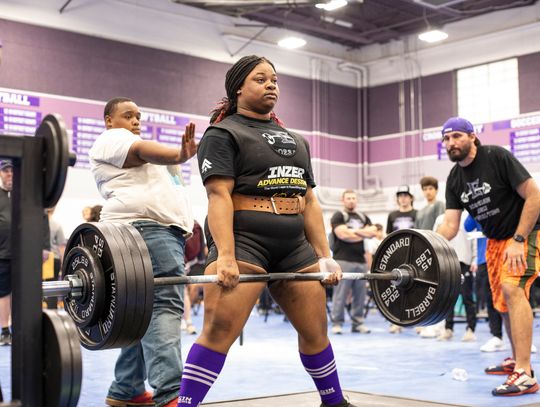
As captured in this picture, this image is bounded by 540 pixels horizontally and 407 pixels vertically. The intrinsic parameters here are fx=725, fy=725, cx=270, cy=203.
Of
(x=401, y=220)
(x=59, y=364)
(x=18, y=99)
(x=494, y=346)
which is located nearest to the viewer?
(x=59, y=364)

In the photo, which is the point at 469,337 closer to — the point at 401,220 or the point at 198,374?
the point at 401,220

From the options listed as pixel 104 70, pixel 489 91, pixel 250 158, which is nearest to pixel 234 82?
pixel 250 158

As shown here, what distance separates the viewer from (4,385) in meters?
3.82

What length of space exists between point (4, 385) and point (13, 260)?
2.28 meters

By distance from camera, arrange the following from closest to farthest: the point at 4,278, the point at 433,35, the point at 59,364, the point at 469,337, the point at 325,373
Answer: the point at 59,364
the point at 325,373
the point at 4,278
the point at 469,337
the point at 433,35

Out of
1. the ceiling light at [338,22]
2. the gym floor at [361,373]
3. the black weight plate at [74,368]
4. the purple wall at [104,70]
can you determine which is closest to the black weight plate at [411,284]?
the gym floor at [361,373]

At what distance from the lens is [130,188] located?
3.12m

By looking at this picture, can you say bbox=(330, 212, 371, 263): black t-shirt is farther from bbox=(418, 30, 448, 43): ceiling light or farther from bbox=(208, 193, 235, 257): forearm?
bbox=(208, 193, 235, 257): forearm

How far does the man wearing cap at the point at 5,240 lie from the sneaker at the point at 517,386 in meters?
2.94

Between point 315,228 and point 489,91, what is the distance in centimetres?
1006

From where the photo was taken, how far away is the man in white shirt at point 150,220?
2.93m

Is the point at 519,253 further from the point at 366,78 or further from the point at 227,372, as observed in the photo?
the point at 366,78

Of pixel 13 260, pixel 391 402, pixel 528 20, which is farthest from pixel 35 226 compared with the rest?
pixel 528 20

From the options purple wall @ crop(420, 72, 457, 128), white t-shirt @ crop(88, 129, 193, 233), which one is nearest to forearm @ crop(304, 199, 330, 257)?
white t-shirt @ crop(88, 129, 193, 233)
